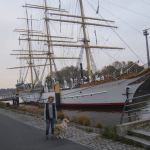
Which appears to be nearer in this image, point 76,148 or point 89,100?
point 76,148

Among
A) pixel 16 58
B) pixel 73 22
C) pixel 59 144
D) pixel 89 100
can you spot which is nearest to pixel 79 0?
pixel 73 22

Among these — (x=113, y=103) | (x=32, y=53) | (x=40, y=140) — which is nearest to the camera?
(x=40, y=140)

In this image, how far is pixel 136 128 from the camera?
6.02 meters

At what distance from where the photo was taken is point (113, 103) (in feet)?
62.4

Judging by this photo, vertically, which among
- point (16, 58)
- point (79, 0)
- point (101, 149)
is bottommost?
point (101, 149)

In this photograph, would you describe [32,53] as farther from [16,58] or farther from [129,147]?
[129,147]

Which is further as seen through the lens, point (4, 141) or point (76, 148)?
point (4, 141)

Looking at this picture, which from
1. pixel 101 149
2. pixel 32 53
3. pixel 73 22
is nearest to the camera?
pixel 101 149

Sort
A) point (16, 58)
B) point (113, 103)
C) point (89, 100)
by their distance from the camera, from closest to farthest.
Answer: point (113, 103), point (89, 100), point (16, 58)

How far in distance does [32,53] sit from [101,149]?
4173 centimetres

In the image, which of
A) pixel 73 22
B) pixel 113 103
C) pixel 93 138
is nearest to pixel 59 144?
pixel 93 138

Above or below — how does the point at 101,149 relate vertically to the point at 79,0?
below

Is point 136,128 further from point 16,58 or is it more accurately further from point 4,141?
point 16,58

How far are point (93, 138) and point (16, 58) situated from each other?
37.9 metres
